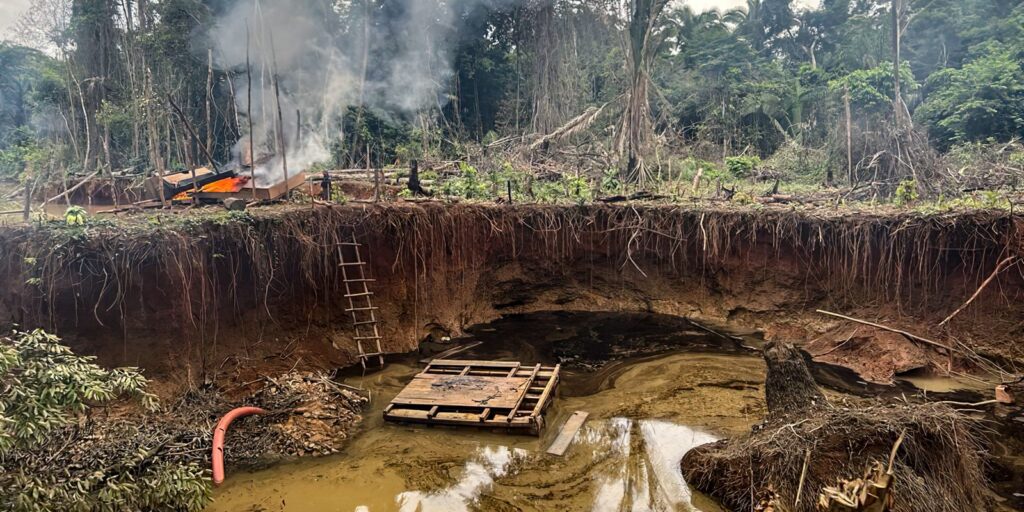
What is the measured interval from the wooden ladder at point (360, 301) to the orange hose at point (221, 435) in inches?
90.0

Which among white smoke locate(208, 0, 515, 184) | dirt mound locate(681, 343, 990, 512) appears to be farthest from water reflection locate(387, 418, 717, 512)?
white smoke locate(208, 0, 515, 184)

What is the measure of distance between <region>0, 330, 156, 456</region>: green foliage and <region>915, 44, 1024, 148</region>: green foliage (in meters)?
19.2

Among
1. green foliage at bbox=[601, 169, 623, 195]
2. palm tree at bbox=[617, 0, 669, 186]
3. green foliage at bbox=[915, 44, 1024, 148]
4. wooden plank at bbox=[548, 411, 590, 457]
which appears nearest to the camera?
wooden plank at bbox=[548, 411, 590, 457]

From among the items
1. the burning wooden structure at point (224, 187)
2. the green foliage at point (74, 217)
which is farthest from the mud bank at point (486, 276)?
the burning wooden structure at point (224, 187)

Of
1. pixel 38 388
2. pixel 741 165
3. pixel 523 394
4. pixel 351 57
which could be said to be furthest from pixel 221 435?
pixel 351 57

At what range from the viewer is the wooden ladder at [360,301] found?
9234 mm

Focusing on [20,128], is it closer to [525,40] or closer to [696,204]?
[525,40]

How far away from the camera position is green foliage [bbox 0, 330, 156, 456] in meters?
3.56

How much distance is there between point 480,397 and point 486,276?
4.78 metres

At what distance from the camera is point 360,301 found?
9.89 m

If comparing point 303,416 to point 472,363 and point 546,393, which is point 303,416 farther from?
point 546,393

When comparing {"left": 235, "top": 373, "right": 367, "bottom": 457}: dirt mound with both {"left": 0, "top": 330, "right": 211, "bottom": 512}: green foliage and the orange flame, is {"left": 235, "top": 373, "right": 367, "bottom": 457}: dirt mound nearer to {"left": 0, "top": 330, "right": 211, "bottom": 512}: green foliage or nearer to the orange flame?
{"left": 0, "top": 330, "right": 211, "bottom": 512}: green foliage

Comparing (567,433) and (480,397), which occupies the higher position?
(480,397)

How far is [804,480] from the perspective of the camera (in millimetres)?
4777
